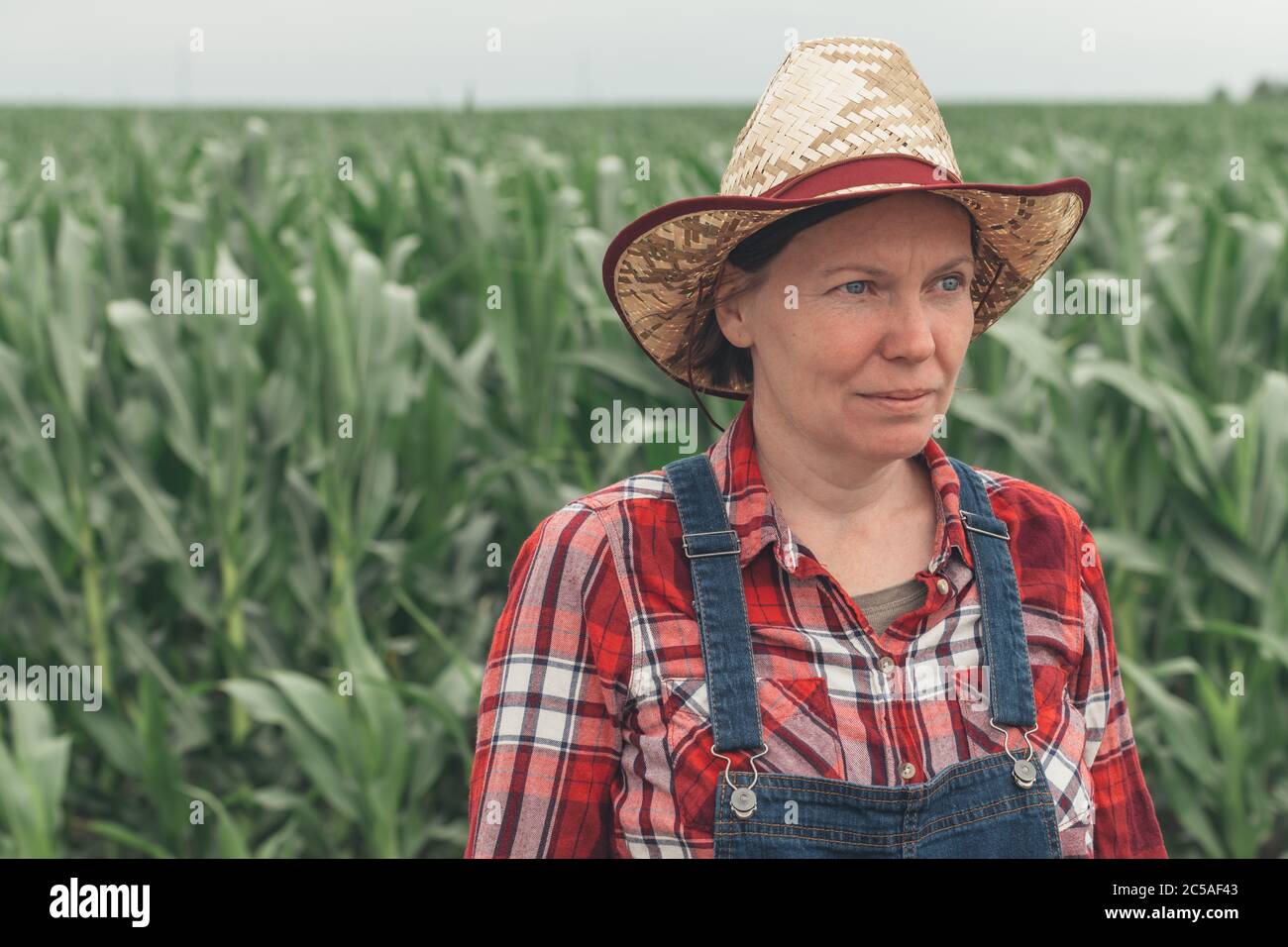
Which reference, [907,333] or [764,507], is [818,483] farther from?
[907,333]

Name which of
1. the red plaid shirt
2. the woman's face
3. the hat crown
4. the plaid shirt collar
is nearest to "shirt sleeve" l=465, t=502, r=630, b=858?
the red plaid shirt

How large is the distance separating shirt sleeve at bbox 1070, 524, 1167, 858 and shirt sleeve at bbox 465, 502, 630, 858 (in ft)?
1.39

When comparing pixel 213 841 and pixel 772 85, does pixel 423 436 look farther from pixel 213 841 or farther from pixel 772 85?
pixel 772 85

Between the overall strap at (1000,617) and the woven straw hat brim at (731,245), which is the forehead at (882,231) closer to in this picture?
the woven straw hat brim at (731,245)

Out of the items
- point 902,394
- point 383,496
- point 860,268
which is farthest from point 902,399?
point 383,496

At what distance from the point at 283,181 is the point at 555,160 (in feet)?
3.74

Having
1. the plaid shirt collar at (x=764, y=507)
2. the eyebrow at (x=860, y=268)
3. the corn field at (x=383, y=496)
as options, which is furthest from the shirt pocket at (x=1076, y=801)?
the corn field at (x=383, y=496)

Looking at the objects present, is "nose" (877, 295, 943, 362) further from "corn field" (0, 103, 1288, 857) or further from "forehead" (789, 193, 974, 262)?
"corn field" (0, 103, 1288, 857)

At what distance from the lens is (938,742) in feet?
3.53

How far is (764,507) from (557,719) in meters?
0.25

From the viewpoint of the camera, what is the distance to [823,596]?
111 cm

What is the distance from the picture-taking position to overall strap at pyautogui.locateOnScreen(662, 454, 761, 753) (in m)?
1.05

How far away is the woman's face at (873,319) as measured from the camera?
106cm
